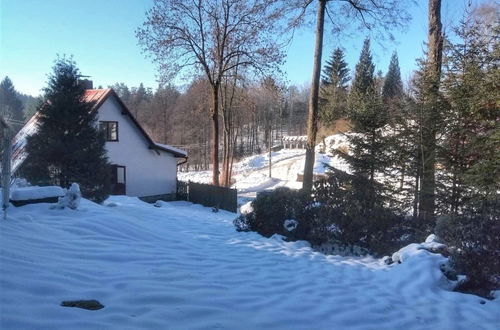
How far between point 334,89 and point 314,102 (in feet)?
124

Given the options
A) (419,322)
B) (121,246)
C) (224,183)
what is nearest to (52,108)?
(121,246)

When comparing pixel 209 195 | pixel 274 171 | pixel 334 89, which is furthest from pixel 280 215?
pixel 334 89

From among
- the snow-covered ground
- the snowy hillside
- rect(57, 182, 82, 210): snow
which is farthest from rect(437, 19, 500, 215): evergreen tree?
the snowy hillside

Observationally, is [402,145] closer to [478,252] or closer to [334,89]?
[478,252]

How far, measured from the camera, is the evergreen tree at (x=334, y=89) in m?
42.5

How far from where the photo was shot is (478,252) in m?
5.20

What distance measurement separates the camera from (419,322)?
3.97 m

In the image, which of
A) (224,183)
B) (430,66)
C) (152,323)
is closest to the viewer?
(152,323)

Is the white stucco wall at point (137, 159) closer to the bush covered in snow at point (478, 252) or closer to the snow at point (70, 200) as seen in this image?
the snow at point (70, 200)

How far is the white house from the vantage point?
2338 cm

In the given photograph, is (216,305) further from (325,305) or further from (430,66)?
(430,66)

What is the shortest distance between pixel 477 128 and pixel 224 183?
23635mm

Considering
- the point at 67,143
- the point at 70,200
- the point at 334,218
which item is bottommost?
the point at 334,218

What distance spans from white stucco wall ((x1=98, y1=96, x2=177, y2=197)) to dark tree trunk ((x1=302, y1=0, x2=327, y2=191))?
46.9 ft
